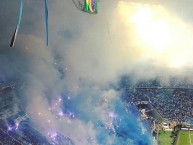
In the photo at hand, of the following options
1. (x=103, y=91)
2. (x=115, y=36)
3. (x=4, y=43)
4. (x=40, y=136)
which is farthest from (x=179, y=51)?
(x=40, y=136)

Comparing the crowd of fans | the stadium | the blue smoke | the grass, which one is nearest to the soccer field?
the stadium

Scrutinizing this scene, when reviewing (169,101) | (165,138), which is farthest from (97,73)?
(165,138)

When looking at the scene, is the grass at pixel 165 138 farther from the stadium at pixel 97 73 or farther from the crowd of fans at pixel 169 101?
the crowd of fans at pixel 169 101

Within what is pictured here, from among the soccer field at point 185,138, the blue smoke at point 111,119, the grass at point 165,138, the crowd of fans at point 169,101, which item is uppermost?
the blue smoke at point 111,119

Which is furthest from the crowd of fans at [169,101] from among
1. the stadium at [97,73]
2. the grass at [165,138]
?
the grass at [165,138]

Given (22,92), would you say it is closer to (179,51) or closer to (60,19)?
(60,19)

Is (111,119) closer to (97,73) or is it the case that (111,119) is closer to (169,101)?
(169,101)

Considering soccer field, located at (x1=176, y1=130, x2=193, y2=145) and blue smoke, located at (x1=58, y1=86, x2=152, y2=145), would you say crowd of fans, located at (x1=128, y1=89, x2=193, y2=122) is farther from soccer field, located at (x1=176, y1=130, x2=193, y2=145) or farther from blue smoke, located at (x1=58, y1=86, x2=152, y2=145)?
blue smoke, located at (x1=58, y1=86, x2=152, y2=145)
